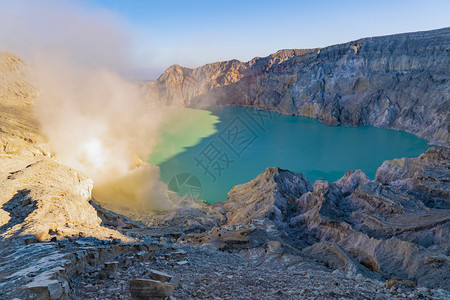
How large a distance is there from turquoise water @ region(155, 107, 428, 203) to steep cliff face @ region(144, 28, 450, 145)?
3.05 m

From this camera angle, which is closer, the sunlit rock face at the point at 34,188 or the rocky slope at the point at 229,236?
the rocky slope at the point at 229,236

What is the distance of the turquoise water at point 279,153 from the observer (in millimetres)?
24969

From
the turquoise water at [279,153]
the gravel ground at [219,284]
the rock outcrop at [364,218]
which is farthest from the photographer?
the turquoise water at [279,153]

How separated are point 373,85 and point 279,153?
1106 inches

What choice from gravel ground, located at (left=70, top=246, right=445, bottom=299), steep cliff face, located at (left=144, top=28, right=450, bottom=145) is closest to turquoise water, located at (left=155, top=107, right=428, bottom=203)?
steep cliff face, located at (left=144, top=28, right=450, bottom=145)

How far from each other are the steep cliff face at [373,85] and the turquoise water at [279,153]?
305 cm

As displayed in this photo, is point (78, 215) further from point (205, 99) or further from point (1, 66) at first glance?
point (205, 99)

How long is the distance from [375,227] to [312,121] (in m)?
41.3

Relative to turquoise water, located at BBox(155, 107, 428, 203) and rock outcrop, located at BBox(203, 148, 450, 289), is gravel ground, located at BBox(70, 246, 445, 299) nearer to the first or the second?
rock outcrop, located at BBox(203, 148, 450, 289)

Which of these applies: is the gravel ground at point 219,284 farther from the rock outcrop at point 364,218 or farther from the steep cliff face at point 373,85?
the steep cliff face at point 373,85

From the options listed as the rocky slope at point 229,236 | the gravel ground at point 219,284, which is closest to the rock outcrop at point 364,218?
the rocky slope at point 229,236

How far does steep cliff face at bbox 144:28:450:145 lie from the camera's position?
41125mm

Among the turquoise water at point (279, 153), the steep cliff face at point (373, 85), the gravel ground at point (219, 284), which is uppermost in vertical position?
the steep cliff face at point (373, 85)

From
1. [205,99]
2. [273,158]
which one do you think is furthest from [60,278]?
[205,99]
